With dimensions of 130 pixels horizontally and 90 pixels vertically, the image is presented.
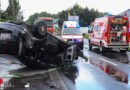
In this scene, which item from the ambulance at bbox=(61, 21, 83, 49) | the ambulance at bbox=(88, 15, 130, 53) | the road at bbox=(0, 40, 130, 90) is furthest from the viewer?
the ambulance at bbox=(61, 21, 83, 49)

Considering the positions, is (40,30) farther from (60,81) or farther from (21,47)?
(60,81)

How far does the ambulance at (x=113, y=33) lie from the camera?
15312mm

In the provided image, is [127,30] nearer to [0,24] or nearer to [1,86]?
[0,24]

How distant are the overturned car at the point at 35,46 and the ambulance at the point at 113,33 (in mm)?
6292

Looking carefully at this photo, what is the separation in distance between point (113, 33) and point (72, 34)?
358 cm

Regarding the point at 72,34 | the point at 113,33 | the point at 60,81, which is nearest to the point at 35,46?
the point at 60,81

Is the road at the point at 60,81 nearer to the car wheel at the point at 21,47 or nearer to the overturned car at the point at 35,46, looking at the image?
the overturned car at the point at 35,46

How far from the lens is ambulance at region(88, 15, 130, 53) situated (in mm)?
15312

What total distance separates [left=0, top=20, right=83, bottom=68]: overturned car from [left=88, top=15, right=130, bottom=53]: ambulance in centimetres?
629

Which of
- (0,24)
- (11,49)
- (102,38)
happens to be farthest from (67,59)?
(102,38)

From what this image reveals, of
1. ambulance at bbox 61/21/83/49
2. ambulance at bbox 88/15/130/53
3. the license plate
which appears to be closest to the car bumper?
the license plate

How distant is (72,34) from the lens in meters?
18.2

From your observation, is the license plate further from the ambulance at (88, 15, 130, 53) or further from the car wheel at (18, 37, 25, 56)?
the ambulance at (88, 15, 130, 53)

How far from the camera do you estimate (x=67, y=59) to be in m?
9.16
